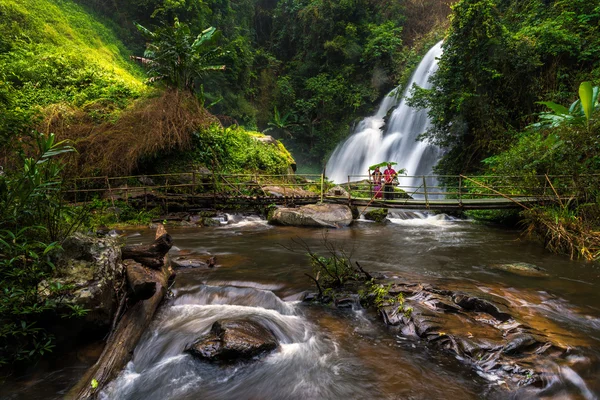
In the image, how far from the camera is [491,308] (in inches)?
161

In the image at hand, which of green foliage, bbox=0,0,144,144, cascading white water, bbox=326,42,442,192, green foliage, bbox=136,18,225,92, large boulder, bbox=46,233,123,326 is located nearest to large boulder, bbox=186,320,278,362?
large boulder, bbox=46,233,123,326

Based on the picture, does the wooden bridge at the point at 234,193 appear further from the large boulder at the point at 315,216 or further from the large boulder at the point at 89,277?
the large boulder at the point at 89,277

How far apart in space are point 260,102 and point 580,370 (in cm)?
2781

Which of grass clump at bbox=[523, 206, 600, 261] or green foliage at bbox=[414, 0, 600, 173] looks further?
green foliage at bbox=[414, 0, 600, 173]

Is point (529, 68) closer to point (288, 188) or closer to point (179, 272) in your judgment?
point (288, 188)

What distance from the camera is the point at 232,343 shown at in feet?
11.4

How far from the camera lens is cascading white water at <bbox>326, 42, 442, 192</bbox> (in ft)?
58.3

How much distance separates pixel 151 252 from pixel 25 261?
5.22ft

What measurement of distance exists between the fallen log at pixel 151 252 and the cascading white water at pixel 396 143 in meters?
13.2

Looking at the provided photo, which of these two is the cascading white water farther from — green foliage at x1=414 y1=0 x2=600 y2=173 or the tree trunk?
the tree trunk

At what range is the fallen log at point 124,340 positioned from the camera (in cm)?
283

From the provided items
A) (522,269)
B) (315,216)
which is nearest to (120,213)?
(315,216)

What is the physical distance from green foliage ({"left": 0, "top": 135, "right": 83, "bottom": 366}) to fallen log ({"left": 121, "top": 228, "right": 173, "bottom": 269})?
112 cm

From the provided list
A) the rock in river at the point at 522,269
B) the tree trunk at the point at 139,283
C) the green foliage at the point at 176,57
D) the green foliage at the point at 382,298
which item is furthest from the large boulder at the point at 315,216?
the green foliage at the point at 176,57
